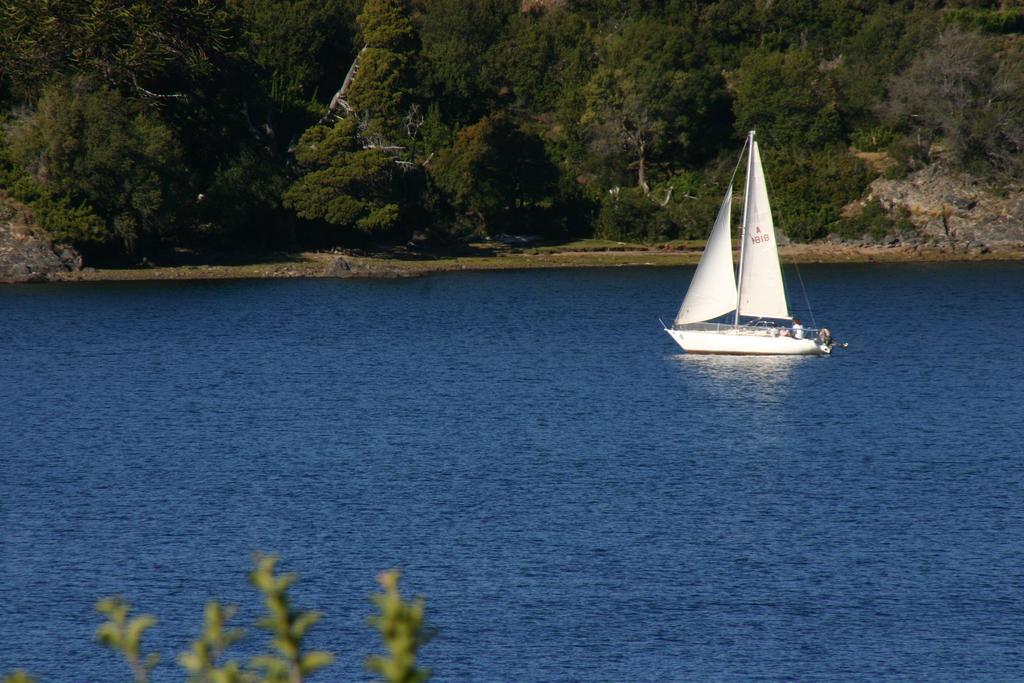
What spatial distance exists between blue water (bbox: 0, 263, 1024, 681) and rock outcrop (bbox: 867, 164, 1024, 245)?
1323 inches

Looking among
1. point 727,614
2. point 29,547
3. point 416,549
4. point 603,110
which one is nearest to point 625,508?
point 416,549

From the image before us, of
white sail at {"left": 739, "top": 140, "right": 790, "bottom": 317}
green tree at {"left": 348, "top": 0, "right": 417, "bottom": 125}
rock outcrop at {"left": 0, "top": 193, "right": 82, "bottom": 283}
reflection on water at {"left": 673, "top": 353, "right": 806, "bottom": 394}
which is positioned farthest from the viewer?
green tree at {"left": 348, "top": 0, "right": 417, "bottom": 125}

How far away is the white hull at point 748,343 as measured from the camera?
74375mm

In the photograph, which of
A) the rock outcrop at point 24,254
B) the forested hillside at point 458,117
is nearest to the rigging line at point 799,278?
the forested hillside at point 458,117

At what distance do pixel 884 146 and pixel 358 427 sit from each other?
82234 mm

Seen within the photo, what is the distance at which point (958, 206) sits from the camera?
122625mm

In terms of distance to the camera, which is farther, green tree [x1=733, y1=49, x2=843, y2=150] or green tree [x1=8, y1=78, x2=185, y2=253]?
green tree [x1=733, y1=49, x2=843, y2=150]

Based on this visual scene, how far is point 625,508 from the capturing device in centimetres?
4481

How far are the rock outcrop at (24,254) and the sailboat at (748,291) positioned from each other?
168ft

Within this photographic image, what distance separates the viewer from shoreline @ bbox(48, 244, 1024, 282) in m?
109

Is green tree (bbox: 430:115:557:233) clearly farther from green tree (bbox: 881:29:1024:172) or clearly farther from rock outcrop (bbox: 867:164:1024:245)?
green tree (bbox: 881:29:1024:172)

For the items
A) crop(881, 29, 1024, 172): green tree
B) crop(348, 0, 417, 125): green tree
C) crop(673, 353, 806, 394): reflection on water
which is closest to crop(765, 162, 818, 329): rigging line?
crop(673, 353, 806, 394): reflection on water

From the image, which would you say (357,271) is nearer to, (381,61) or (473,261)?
(473,261)

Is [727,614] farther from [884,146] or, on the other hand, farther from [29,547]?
[884,146]
